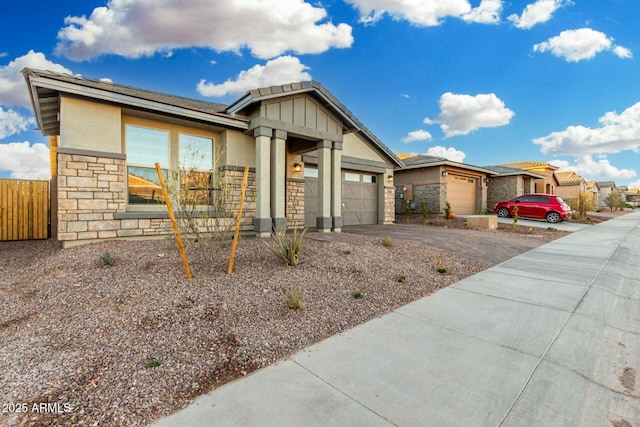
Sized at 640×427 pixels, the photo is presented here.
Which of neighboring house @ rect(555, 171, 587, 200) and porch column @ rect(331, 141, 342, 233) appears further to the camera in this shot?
neighboring house @ rect(555, 171, 587, 200)

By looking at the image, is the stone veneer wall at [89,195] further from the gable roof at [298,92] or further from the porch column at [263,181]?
the gable roof at [298,92]

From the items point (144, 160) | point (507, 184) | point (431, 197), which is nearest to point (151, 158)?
point (144, 160)

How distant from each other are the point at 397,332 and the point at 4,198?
11788 millimetres

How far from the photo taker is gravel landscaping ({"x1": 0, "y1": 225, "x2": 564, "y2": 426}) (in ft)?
6.84

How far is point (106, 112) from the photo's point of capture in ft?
21.1

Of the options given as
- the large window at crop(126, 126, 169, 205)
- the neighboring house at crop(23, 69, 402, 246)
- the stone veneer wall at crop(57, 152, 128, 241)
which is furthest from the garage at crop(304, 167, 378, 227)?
the stone veneer wall at crop(57, 152, 128, 241)

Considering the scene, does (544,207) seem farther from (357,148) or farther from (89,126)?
(89,126)

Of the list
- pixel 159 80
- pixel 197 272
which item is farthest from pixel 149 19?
pixel 197 272

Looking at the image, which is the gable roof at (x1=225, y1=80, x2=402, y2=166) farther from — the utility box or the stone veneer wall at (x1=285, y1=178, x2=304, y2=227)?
the utility box

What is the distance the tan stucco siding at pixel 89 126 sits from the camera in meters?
6.05

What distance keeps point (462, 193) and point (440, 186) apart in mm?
3037

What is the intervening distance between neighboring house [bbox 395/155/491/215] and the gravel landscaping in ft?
38.2

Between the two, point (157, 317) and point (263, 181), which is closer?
point (157, 317)

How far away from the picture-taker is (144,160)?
23.5 feet
